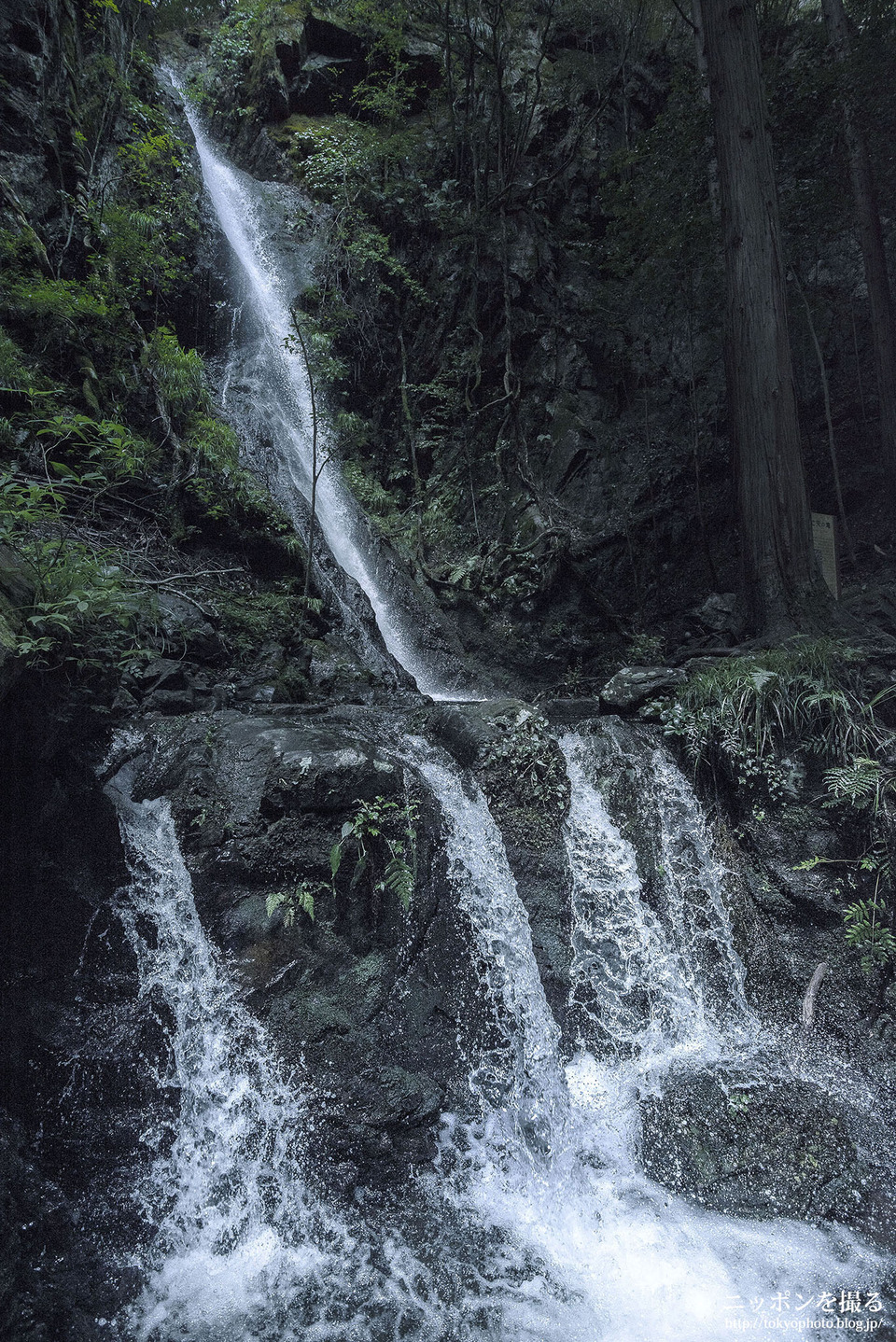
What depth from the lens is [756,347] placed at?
5926mm

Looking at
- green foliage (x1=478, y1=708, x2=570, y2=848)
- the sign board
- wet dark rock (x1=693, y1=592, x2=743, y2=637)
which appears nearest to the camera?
green foliage (x1=478, y1=708, x2=570, y2=848)

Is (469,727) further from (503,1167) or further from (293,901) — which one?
(503,1167)

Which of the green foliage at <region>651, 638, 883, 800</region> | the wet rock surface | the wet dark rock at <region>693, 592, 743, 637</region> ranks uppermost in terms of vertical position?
the wet dark rock at <region>693, 592, 743, 637</region>

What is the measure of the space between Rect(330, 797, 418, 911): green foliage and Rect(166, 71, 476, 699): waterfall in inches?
155

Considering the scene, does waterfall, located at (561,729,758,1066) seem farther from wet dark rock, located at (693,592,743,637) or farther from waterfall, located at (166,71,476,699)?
waterfall, located at (166,71,476,699)

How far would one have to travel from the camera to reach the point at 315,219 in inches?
504

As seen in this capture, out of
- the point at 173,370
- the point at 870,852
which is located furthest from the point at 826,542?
the point at 173,370

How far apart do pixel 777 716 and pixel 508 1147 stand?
11.1 feet

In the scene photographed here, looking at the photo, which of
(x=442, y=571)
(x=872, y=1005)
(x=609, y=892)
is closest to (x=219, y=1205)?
(x=609, y=892)

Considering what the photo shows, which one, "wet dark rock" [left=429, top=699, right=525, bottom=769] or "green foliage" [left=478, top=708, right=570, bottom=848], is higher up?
"wet dark rock" [left=429, top=699, right=525, bottom=769]

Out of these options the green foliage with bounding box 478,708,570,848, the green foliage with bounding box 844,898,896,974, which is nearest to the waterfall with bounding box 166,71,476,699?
the green foliage with bounding box 478,708,570,848

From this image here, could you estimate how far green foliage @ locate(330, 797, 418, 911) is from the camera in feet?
13.6

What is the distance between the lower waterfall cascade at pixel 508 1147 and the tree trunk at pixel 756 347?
6.92 ft

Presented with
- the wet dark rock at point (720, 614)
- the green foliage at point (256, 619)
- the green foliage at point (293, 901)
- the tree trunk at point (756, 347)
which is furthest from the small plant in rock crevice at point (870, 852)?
the green foliage at point (256, 619)
